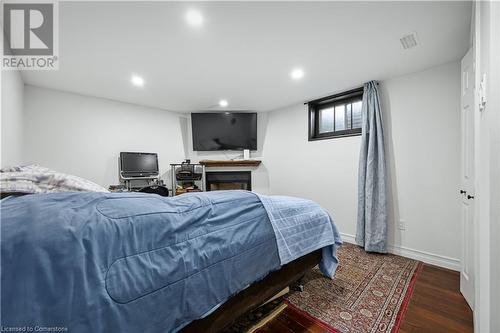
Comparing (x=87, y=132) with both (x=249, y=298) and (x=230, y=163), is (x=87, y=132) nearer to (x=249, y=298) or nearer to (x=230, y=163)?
(x=230, y=163)

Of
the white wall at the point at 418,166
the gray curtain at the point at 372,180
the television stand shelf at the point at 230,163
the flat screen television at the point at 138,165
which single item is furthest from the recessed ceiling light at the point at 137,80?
the gray curtain at the point at 372,180

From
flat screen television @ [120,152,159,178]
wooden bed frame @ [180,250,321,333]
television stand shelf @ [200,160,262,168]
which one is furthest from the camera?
television stand shelf @ [200,160,262,168]

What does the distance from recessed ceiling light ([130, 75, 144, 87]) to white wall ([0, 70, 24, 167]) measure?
1.10m

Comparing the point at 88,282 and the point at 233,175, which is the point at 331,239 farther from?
the point at 233,175

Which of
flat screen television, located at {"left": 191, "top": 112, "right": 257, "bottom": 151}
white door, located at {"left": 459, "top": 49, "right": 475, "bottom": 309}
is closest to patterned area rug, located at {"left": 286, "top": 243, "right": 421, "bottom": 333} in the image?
white door, located at {"left": 459, "top": 49, "right": 475, "bottom": 309}

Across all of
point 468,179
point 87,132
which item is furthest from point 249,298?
point 87,132

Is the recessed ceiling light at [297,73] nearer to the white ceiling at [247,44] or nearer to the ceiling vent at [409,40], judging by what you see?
the white ceiling at [247,44]

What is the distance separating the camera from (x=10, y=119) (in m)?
2.02

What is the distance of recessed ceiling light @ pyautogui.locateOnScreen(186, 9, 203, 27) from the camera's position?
1578mm

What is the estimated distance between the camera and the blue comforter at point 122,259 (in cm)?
58

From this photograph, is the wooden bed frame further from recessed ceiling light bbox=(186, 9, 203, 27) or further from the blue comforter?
recessed ceiling light bbox=(186, 9, 203, 27)

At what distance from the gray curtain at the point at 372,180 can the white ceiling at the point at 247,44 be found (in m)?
0.40

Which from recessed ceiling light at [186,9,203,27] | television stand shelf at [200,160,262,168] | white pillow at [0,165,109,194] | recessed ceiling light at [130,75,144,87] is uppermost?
recessed ceiling light at [186,9,203,27]

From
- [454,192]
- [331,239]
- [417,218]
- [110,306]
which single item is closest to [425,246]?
A: [417,218]
